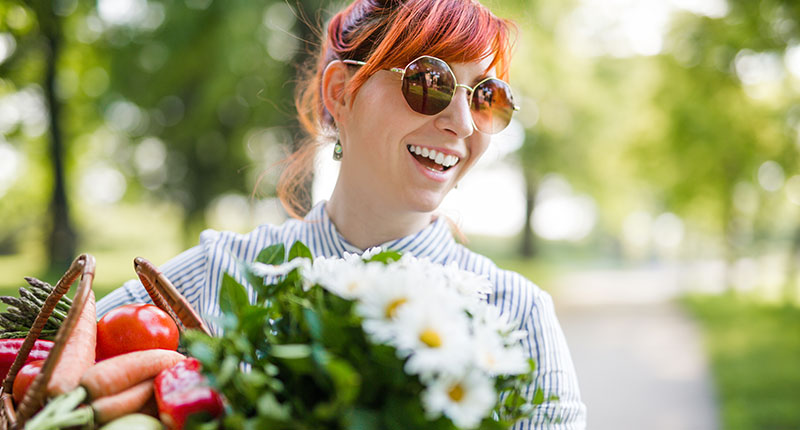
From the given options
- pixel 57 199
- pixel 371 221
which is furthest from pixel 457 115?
pixel 57 199

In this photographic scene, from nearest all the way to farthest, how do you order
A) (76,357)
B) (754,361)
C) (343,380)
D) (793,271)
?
(343,380) → (76,357) → (754,361) → (793,271)

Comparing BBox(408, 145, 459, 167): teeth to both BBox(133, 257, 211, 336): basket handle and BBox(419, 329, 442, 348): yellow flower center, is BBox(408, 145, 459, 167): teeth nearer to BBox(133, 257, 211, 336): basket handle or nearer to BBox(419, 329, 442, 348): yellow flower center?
BBox(133, 257, 211, 336): basket handle

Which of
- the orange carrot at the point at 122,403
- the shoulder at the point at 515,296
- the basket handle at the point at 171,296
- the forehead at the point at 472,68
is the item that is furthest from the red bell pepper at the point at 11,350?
the forehead at the point at 472,68

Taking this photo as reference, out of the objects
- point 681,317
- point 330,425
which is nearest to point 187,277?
point 330,425

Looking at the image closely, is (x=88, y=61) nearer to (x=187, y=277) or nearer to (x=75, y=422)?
(x=187, y=277)

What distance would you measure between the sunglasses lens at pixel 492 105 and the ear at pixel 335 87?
0.40m

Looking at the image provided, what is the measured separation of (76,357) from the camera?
3.96 feet

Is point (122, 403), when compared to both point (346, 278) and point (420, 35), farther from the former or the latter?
point (420, 35)

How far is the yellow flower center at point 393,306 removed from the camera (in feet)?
3.06

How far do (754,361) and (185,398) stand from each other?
1010cm

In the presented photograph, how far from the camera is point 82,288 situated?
120cm

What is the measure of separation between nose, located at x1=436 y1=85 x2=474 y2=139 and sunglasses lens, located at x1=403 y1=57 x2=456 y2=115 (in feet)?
0.17

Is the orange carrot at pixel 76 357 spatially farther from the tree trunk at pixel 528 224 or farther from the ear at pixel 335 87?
the tree trunk at pixel 528 224

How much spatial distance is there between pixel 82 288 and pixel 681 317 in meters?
15.0
